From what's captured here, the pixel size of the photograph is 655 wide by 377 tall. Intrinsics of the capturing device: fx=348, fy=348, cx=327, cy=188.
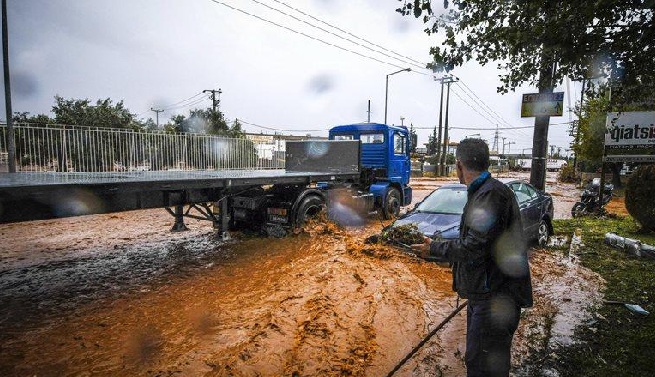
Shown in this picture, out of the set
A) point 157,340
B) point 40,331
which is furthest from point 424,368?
point 40,331

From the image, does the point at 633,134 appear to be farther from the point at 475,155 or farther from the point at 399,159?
the point at 475,155

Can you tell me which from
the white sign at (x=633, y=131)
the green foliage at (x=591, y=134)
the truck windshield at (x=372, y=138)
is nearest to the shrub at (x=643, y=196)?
the white sign at (x=633, y=131)

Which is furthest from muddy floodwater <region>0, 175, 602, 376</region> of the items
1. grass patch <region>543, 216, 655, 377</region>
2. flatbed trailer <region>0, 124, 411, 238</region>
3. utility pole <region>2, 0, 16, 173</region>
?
utility pole <region>2, 0, 16, 173</region>

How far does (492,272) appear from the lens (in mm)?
2145

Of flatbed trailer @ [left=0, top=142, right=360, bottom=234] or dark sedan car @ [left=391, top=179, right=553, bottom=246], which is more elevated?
flatbed trailer @ [left=0, top=142, right=360, bottom=234]

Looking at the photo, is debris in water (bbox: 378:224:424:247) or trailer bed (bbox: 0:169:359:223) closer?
trailer bed (bbox: 0:169:359:223)

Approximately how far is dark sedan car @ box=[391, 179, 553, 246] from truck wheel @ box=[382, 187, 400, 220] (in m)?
3.31

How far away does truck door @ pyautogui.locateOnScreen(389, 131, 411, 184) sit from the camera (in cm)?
1085

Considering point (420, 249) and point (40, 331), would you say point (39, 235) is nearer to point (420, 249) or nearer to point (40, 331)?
point (40, 331)

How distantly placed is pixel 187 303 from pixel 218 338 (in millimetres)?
1136

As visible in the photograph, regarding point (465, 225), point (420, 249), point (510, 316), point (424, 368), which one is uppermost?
point (465, 225)

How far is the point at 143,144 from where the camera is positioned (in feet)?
47.1

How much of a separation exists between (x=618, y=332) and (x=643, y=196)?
5931mm

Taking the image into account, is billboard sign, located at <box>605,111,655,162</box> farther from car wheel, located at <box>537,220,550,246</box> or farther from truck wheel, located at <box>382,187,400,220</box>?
truck wheel, located at <box>382,187,400,220</box>
